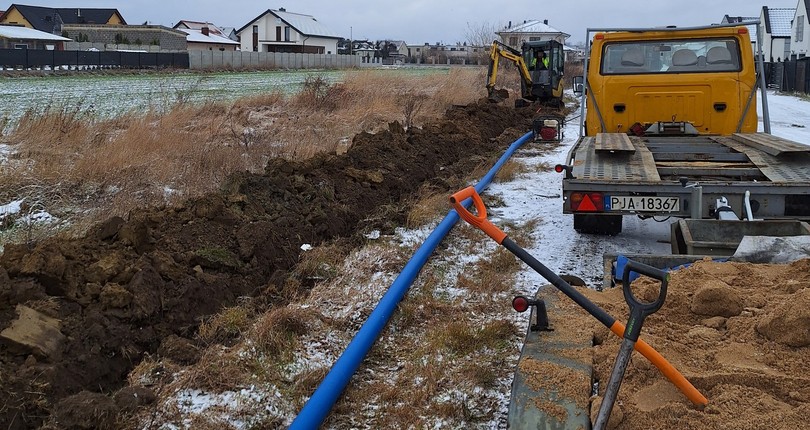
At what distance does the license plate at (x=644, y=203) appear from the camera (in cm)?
578

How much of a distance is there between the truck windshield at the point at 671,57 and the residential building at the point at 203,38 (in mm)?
78322

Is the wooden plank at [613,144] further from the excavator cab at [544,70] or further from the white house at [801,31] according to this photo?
the white house at [801,31]

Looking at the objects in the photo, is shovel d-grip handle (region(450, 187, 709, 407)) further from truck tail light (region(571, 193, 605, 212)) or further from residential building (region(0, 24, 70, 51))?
residential building (region(0, 24, 70, 51))

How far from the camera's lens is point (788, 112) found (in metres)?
25.7

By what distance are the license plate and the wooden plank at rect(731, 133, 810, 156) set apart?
1323 millimetres

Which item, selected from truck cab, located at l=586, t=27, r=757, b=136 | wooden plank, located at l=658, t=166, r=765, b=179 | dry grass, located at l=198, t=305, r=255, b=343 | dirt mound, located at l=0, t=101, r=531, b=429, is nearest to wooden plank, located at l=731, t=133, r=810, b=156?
wooden plank, located at l=658, t=166, r=765, b=179

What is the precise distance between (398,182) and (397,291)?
4189 mm

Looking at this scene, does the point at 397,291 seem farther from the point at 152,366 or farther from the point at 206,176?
the point at 206,176

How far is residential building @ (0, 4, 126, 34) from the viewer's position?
7950cm

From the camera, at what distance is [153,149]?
10414 mm

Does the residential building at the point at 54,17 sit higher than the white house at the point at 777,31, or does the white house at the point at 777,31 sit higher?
the residential building at the point at 54,17

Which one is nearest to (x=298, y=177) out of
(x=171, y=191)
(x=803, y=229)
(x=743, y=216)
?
(x=171, y=191)

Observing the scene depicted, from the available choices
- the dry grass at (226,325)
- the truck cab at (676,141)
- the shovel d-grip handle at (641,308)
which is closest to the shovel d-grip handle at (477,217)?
the shovel d-grip handle at (641,308)

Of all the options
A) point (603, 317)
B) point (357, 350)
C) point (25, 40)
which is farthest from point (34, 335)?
point (25, 40)
